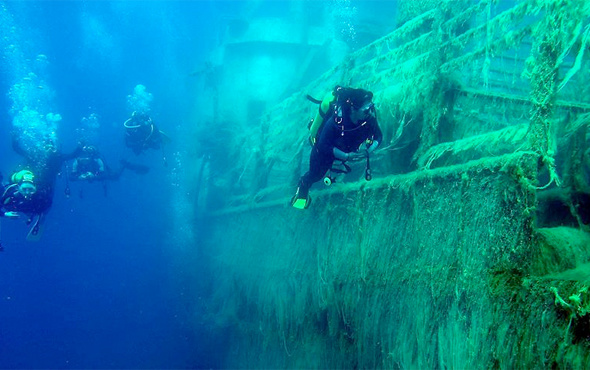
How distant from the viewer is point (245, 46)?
18531mm

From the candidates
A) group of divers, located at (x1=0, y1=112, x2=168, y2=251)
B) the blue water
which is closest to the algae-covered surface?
group of divers, located at (x1=0, y1=112, x2=168, y2=251)

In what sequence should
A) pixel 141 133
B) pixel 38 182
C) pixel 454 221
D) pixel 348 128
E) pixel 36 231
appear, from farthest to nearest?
pixel 141 133, pixel 38 182, pixel 36 231, pixel 348 128, pixel 454 221

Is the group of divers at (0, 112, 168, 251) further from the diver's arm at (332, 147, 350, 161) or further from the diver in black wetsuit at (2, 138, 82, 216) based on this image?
the diver's arm at (332, 147, 350, 161)

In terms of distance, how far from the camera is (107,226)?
50.2m

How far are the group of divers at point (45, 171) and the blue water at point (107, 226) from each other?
0.96 metres

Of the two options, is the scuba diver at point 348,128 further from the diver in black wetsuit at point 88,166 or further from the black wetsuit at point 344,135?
the diver in black wetsuit at point 88,166

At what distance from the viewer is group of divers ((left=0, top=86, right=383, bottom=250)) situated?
4387 mm

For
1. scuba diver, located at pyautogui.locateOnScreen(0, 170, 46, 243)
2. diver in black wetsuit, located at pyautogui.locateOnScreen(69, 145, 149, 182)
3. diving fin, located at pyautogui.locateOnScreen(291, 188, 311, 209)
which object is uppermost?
diver in black wetsuit, located at pyautogui.locateOnScreen(69, 145, 149, 182)

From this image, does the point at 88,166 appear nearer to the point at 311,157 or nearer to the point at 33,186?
the point at 33,186

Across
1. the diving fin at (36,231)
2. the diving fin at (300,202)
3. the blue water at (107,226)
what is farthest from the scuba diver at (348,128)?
the blue water at (107,226)

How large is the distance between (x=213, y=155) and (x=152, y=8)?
61340mm

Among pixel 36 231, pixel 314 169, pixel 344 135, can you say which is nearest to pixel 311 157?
pixel 314 169

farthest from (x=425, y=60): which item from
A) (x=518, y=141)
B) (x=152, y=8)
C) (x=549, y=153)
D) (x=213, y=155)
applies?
(x=152, y=8)

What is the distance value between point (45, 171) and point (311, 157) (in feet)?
33.2
